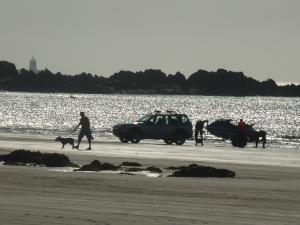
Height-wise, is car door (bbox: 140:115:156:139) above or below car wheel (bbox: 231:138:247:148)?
above

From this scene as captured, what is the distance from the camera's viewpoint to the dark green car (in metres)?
45.0

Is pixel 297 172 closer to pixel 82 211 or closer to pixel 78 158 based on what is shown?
pixel 78 158

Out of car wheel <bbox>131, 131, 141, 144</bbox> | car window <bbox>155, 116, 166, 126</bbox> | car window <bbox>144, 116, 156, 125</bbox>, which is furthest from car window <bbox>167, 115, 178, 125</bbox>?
car wheel <bbox>131, 131, 141, 144</bbox>

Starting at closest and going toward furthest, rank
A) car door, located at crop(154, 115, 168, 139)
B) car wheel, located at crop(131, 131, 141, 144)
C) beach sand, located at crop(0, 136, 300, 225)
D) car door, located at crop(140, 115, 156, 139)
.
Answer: beach sand, located at crop(0, 136, 300, 225) → car wheel, located at crop(131, 131, 141, 144) → car door, located at crop(140, 115, 156, 139) → car door, located at crop(154, 115, 168, 139)

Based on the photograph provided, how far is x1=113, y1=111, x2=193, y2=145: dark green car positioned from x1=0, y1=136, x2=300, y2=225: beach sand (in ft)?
58.0

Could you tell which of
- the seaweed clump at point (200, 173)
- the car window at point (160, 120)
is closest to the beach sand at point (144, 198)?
the seaweed clump at point (200, 173)

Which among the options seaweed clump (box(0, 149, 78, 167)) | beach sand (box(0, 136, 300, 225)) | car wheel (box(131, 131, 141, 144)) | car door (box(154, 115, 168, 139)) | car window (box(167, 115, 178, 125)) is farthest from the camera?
car window (box(167, 115, 178, 125))

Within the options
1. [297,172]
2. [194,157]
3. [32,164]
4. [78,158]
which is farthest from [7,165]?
[194,157]

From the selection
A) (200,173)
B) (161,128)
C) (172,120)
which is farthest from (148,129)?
(200,173)

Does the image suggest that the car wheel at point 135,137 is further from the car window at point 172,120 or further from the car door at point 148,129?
the car window at point 172,120

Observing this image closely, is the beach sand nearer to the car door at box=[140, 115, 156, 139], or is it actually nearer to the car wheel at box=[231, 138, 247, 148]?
the car door at box=[140, 115, 156, 139]

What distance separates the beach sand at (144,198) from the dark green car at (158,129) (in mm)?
17678

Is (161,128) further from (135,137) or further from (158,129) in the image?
(135,137)

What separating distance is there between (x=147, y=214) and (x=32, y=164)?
11.4m
